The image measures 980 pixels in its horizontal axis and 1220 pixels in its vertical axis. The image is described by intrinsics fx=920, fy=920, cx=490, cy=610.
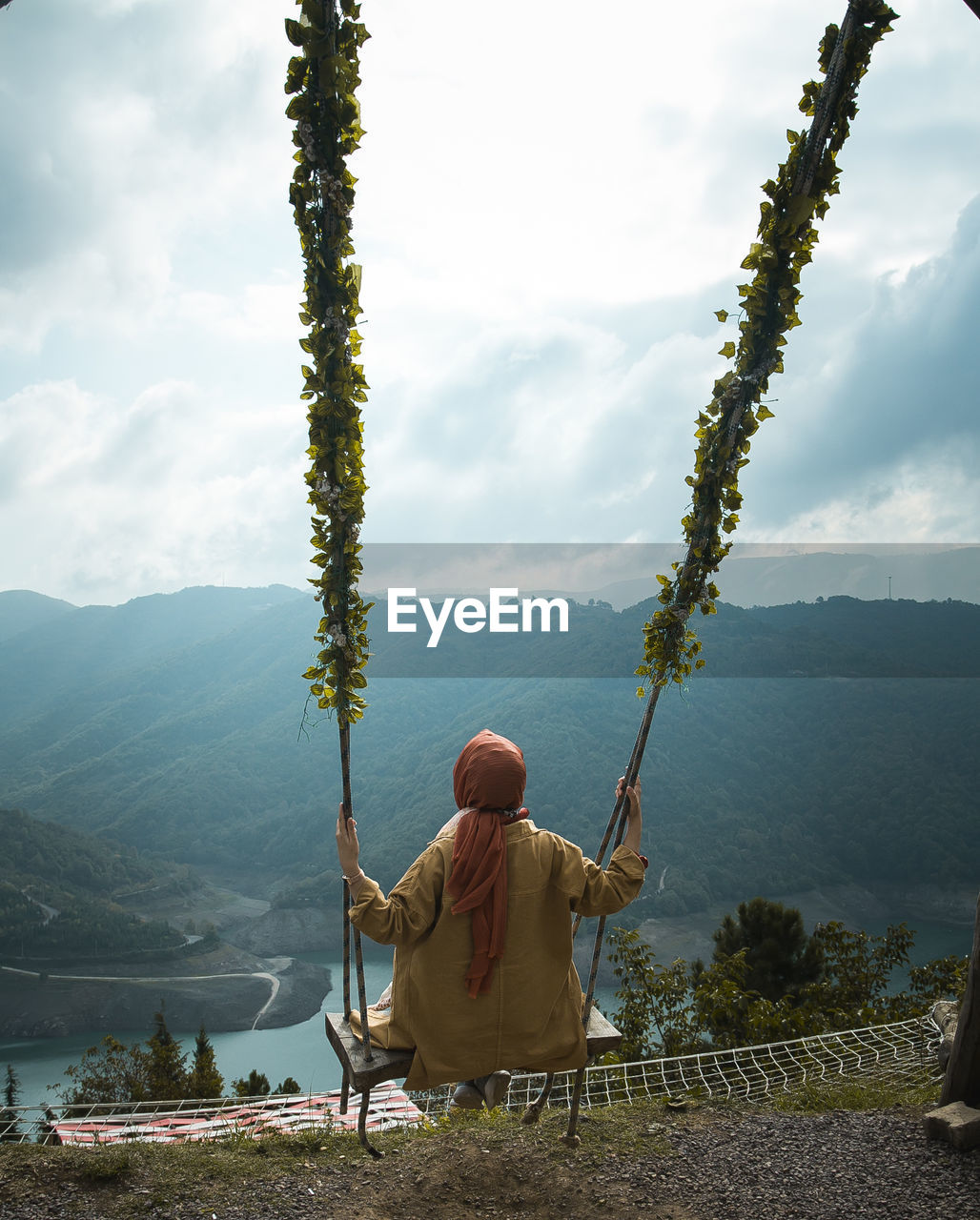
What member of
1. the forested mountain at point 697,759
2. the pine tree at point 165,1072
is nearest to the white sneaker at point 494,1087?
the pine tree at point 165,1072

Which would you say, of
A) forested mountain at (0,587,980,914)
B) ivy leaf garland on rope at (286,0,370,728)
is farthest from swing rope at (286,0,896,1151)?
forested mountain at (0,587,980,914)

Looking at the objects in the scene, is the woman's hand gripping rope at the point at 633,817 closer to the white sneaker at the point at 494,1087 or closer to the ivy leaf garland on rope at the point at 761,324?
the ivy leaf garland on rope at the point at 761,324

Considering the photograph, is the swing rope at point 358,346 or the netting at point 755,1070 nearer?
the swing rope at point 358,346

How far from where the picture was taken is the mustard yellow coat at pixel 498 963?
272 cm

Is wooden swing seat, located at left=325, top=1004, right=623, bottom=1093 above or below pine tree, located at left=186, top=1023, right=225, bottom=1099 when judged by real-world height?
above

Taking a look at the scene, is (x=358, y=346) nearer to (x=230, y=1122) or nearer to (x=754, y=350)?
(x=754, y=350)

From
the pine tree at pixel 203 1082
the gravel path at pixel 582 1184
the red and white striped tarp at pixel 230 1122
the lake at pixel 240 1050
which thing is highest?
the gravel path at pixel 582 1184

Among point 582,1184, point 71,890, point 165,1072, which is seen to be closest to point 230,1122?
point 582,1184

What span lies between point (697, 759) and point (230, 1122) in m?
42.2

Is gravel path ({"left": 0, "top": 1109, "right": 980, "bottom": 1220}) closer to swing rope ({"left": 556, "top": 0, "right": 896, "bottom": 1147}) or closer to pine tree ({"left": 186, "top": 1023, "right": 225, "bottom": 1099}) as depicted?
swing rope ({"left": 556, "top": 0, "right": 896, "bottom": 1147})

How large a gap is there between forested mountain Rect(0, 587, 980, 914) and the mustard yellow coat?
108 feet

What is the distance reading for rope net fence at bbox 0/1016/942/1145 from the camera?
4.12 meters

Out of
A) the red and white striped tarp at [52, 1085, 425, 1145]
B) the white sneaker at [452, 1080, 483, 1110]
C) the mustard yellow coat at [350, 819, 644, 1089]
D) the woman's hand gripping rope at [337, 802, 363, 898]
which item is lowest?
the red and white striped tarp at [52, 1085, 425, 1145]

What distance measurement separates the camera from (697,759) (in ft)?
146
